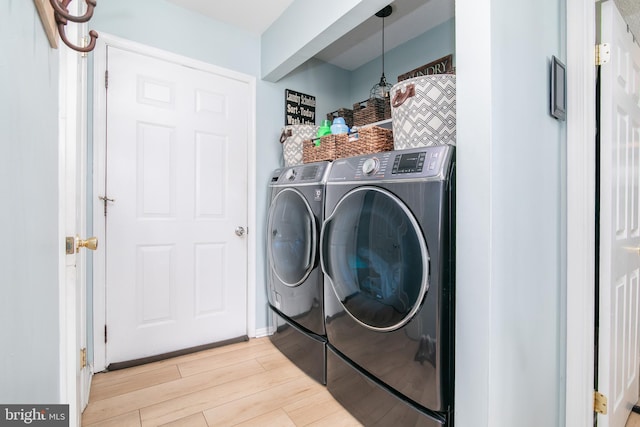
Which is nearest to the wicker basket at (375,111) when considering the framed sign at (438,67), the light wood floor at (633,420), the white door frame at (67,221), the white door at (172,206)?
the framed sign at (438,67)

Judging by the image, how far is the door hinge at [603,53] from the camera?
1.27 metres

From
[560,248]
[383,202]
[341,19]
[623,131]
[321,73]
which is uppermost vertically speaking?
[321,73]

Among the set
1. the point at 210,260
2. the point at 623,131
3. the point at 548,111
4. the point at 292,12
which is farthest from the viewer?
the point at 210,260

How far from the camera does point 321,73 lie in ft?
9.24

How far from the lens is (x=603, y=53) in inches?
50.2

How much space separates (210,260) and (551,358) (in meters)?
2.09

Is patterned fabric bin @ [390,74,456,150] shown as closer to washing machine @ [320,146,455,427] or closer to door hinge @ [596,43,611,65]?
washing machine @ [320,146,455,427]

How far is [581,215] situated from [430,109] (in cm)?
79

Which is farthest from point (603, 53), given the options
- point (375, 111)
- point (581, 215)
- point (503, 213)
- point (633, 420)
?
point (633, 420)

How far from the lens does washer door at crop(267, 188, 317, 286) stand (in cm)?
181

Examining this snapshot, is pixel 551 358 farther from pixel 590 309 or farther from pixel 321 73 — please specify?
pixel 321 73

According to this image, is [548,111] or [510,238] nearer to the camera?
[510,238]

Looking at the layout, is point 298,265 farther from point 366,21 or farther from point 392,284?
point 366,21

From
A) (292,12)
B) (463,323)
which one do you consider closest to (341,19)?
(292,12)
